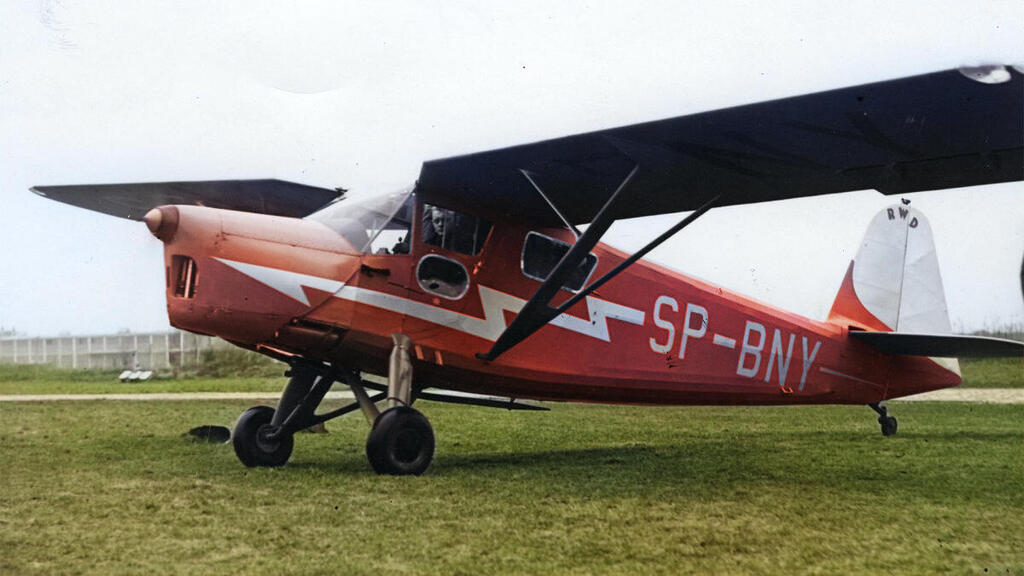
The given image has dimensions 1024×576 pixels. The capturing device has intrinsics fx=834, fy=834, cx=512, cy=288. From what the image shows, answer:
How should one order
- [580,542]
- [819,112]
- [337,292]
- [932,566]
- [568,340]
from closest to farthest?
[932,566] → [580,542] → [819,112] → [337,292] → [568,340]

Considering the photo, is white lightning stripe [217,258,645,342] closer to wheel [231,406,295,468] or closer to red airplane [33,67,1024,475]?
red airplane [33,67,1024,475]

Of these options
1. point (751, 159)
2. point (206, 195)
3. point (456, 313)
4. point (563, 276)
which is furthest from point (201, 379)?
point (751, 159)

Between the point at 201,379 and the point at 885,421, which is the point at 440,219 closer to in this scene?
the point at 885,421

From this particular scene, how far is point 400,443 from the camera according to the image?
6.06 meters

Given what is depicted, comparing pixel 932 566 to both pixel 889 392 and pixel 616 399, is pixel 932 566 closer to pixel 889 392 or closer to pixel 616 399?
pixel 616 399

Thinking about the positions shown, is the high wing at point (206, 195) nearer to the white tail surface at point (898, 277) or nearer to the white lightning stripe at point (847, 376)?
the white lightning stripe at point (847, 376)

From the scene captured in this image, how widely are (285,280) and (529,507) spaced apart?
7.91ft

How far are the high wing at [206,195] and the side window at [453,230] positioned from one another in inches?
67.4

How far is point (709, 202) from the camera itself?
640 centimetres

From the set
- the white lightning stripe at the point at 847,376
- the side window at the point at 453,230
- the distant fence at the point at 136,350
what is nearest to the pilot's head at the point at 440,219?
the side window at the point at 453,230

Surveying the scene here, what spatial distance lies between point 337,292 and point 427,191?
3.67 ft

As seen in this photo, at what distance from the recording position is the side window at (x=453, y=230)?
6.70 metres

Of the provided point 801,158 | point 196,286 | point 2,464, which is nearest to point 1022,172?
point 801,158

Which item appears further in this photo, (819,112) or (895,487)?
(895,487)
